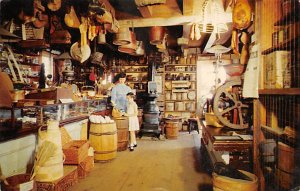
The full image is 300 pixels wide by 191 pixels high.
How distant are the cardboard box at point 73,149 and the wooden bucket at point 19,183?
1.11 m

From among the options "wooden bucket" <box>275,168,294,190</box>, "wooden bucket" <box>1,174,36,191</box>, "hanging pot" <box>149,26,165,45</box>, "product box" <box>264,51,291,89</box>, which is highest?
"hanging pot" <box>149,26,165,45</box>

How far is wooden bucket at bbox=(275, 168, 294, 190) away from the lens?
251 cm

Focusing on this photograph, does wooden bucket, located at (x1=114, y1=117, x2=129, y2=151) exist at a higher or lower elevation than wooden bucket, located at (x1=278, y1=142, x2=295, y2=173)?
lower

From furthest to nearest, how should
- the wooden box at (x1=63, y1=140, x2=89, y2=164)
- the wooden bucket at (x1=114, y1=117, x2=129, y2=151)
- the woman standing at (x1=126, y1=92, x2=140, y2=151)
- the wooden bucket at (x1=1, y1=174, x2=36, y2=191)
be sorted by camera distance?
the woman standing at (x1=126, y1=92, x2=140, y2=151) → the wooden bucket at (x1=114, y1=117, x2=129, y2=151) → the wooden box at (x1=63, y1=140, x2=89, y2=164) → the wooden bucket at (x1=1, y1=174, x2=36, y2=191)

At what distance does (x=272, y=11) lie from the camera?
3.23m

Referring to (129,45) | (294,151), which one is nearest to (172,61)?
(129,45)

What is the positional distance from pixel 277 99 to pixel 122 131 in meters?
4.39

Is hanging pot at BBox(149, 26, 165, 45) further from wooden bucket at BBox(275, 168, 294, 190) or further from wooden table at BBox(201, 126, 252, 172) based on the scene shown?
wooden bucket at BBox(275, 168, 294, 190)

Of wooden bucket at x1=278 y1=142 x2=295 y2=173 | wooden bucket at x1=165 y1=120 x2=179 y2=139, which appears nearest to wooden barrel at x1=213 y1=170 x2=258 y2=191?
wooden bucket at x1=278 y1=142 x2=295 y2=173

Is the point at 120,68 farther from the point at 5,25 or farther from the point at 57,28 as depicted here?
the point at 5,25

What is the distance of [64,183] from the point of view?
3.94 metres

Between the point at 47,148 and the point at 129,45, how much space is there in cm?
374

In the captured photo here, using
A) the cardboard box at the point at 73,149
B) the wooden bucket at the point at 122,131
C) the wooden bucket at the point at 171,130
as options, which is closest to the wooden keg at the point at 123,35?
the wooden bucket at the point at 122,131

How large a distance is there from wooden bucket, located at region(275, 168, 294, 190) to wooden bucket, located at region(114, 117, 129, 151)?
4528 millimetres
